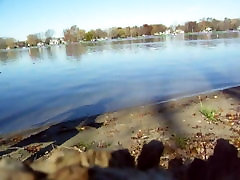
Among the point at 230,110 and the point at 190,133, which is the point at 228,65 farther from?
the point at 190,133

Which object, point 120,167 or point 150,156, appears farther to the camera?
point 150,156

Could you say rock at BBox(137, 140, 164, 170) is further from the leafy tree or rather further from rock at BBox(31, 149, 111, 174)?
the leafy tree

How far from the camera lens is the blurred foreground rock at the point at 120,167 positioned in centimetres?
76

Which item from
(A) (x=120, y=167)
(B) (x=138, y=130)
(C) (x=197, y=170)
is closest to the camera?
(A) (x=120, y=167)

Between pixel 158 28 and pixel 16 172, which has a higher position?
pixel 16 172

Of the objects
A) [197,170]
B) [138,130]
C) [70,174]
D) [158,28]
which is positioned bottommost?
[138,130]

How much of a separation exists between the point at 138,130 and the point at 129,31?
165m

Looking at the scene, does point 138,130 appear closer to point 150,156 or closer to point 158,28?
point 150,156

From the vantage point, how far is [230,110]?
12.3 m

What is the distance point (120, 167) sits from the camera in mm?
865

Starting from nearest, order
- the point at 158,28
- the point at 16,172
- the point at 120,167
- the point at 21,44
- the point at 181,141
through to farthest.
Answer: the point at 16,172, the point at 120,167, the point at 181,141, the point at 21,44, the point at 158,28

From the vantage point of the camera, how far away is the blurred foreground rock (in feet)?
2.48

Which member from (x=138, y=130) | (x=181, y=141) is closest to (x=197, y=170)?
(x=181, y=141)

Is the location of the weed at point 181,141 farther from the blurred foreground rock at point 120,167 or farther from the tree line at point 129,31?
the tree line at point 129,31
